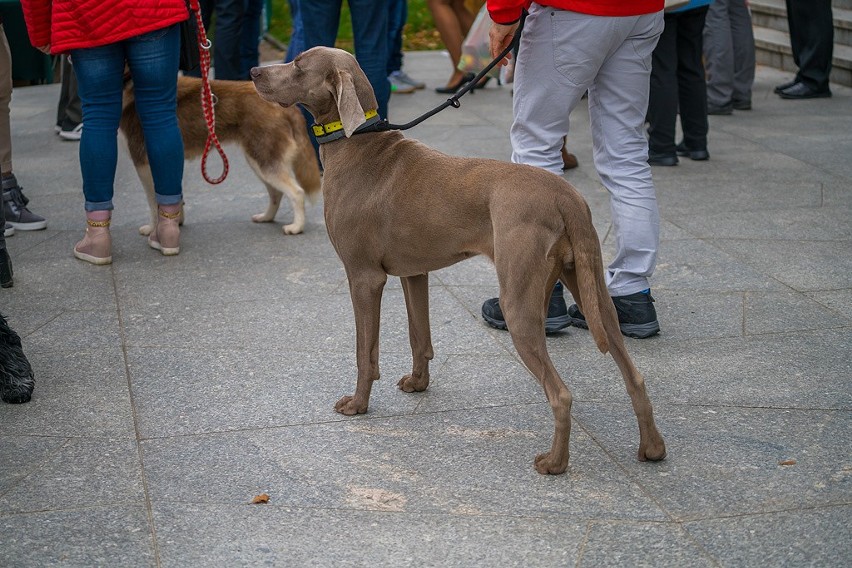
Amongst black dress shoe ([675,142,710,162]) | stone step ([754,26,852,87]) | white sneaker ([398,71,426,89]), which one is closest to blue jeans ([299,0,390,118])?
black dress shoe ([675,142,710,162])

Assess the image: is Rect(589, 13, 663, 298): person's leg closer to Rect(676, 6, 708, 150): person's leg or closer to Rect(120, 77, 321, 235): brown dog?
Rect(120, 77, 321, 235): brown dog

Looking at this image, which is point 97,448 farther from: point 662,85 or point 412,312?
point 662,85

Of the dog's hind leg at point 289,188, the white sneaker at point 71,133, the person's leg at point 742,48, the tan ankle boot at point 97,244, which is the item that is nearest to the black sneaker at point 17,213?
the tan ankle boot at point 97,244

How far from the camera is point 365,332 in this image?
3654 mm

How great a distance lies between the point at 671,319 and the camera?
4664 millimetres

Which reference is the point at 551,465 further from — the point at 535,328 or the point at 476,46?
the point at 476,46

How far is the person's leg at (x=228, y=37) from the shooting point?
8.38 meters

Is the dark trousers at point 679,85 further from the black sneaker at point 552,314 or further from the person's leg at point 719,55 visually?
the black sneaker at point 552,314

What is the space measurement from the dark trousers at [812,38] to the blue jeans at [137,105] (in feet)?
20.8

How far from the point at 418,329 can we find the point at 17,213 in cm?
348

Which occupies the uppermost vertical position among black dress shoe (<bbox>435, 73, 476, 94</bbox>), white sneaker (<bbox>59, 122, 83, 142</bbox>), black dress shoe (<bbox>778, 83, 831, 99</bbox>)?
white sneaker (<bbox>59, 122, 83, 142</bbox>)

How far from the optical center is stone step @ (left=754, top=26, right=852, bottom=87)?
10250 mm

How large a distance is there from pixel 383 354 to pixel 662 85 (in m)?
3.80

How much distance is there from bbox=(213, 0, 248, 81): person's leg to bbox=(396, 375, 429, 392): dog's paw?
524cm
